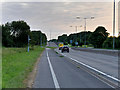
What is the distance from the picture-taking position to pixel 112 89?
7.98 meters

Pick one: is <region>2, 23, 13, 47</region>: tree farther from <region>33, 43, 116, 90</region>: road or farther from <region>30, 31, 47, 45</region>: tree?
<region>33, 43, 116, 90</region>: road

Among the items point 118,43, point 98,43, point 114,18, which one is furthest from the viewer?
point 98,43

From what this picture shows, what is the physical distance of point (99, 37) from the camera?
9681cm

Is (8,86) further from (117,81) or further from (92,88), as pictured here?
(117,81)

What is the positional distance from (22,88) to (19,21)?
57.7m

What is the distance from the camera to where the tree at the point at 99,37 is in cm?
9635

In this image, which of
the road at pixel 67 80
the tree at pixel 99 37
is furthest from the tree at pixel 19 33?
the road at pixel 67 80

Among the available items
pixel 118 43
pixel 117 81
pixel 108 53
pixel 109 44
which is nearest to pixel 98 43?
pixel 109 44

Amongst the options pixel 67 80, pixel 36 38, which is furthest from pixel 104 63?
pixel 36 38

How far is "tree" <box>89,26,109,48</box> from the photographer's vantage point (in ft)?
316

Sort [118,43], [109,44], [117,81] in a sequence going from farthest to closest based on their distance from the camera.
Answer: [109,44] < [118,43] < [117,81]

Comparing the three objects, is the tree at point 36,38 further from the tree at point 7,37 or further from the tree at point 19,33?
the tree at point 7,37

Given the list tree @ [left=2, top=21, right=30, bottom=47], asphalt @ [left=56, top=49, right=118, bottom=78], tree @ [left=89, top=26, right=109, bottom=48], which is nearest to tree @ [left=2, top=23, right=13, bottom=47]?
tree @ [left=2, top=21, right=30, bottom=47]

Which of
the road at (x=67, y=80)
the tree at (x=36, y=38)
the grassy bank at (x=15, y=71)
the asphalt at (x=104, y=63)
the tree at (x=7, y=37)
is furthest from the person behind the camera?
the tree at (x=7, y=37)
